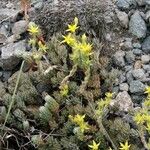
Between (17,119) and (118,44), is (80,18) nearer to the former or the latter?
(118,44)

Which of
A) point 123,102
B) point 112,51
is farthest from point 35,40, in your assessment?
point 123,102

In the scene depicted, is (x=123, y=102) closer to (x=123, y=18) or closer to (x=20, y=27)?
(x=123, y=18)

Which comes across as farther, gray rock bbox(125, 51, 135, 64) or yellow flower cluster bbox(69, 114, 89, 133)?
gray rock bbox(125, 51, 135, 64)

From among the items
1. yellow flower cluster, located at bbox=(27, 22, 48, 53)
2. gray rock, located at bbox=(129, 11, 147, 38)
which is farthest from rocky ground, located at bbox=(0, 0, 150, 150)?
yellow flower cluster, located at bbox=(27, 22, 48, 53)

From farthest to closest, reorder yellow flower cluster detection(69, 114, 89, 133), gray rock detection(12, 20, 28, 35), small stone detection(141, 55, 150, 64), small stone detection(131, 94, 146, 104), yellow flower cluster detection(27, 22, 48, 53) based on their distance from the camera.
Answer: gray rock detection(12, 20, 28, 35)
small stone detection(141, 55, 150, 64)
small stone detection(131, 94, 146, 104)
yellow flower cluster detection(27, 22, 48, 53)
yellow flower cluster detection(69, 114, 89, 133)

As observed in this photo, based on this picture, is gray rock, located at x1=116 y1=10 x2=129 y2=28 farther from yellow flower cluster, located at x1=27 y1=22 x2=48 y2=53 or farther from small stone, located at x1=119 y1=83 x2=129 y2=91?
yellow flower cluster, located at x1=27 y1=22 x2=48 y2=53

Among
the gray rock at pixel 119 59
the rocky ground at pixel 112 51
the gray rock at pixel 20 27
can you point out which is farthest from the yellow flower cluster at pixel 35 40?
the gray rock at pixel 119 59

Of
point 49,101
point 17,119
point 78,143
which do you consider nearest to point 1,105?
point 17,119
